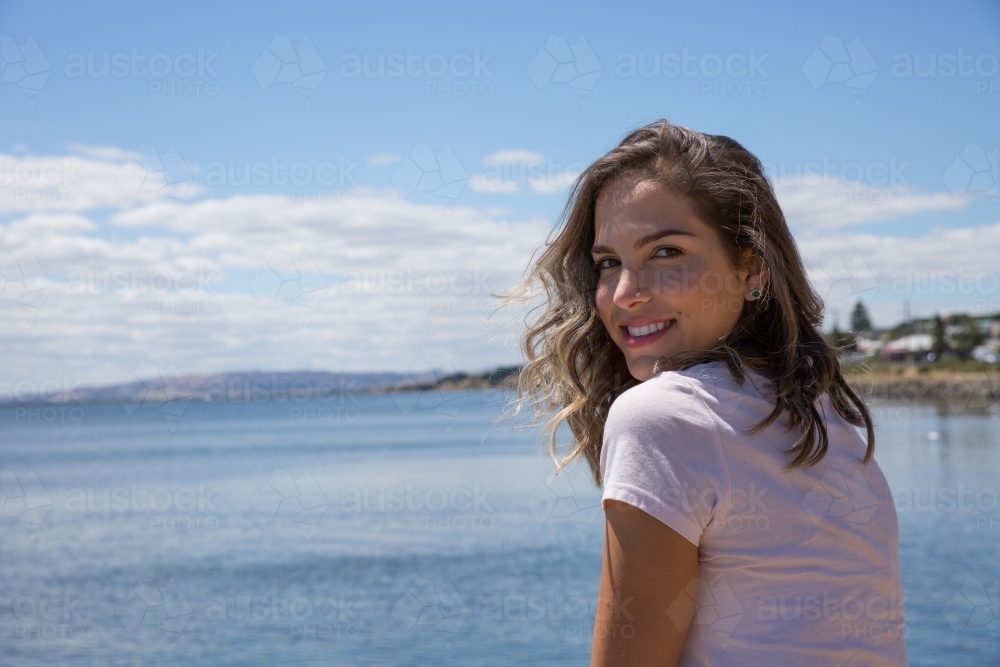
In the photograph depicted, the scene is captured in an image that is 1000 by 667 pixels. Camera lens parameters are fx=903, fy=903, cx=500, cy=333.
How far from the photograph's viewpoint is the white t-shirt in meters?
1.17

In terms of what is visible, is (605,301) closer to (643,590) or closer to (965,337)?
(643,590)

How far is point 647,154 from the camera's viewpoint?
1554 mm

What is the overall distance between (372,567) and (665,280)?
15.0 meters

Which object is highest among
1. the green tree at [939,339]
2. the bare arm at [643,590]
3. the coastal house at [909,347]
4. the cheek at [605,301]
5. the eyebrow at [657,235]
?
the eyebrow at [657,235]

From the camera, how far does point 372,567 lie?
15.6m

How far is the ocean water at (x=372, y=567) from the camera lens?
11.2 metres

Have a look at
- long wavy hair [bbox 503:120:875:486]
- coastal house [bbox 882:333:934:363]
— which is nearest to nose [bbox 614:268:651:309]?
long wavy hair [bbox 503:120:875:486]

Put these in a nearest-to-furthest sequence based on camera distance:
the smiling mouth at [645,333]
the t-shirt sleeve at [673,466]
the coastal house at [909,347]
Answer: the t-shirt sleeve at [673,466] → the smiling mouth at [645,333] → the coastal house at [909,347]

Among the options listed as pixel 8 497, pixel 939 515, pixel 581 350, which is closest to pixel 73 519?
pixel 8 497

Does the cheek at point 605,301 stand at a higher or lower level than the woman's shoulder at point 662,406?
higher

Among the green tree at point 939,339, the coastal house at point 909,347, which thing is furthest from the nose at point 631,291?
the green tree at point 939,339

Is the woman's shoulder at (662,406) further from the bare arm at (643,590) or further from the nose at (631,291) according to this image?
the nose at (631,291)

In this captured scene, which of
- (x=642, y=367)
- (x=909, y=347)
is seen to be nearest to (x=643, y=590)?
(x=642, y=367)

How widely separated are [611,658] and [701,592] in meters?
0.15
